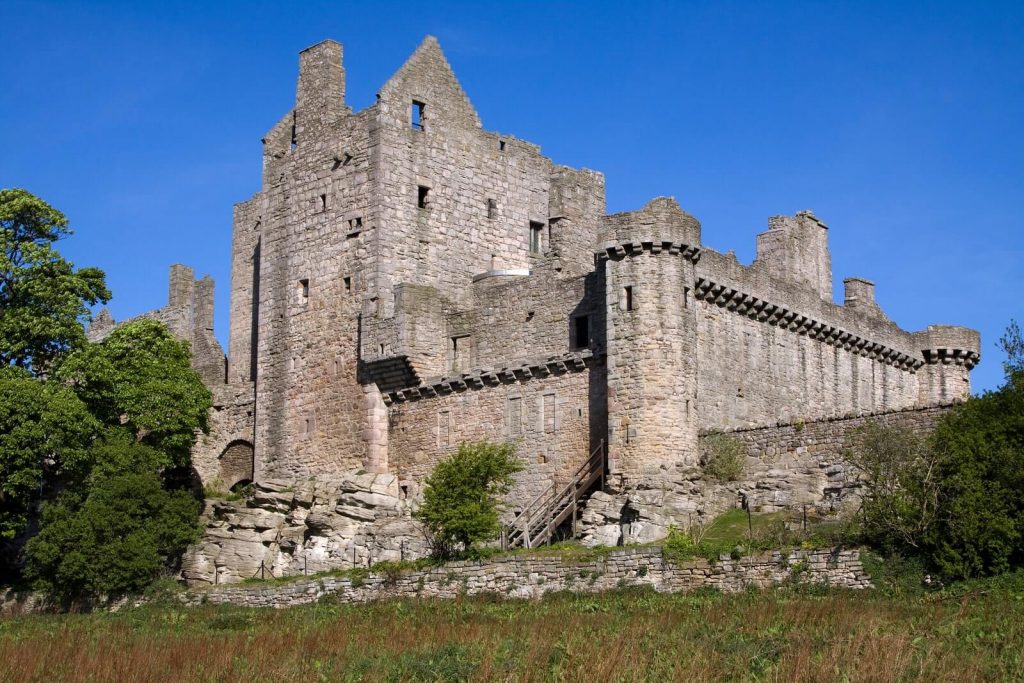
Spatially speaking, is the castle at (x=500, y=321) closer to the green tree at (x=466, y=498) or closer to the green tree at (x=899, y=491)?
the green tree at (x=466, y=498)

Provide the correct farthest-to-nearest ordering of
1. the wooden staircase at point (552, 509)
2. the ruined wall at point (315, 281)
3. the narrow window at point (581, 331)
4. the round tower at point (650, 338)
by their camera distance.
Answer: the ruined wall at point (315, 281) → the narrow window at point (581, 331) → the wooden staircase at point (552, 509) → the round tower at point (650, 338)

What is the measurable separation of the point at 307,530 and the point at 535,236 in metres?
13.8

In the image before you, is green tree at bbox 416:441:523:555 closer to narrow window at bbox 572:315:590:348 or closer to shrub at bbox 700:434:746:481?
narrow window at bbox 572:315:590:348

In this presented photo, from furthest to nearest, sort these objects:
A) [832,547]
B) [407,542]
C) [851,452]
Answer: [407,542], [851,452], [832,547]

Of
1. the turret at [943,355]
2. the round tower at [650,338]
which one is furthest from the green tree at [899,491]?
the turret at [943,355]

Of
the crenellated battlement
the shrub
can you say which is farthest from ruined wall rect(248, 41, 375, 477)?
the shrub

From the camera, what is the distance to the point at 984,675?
87.4 feet

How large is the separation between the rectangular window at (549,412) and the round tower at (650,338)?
3096mm

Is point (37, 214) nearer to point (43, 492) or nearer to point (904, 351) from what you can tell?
point (43, 492)

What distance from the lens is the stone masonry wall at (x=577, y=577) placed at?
37.0 meters

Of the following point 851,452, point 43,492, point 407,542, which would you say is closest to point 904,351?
point 851,452

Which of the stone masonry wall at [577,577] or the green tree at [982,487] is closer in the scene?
the green tree at [982,487]

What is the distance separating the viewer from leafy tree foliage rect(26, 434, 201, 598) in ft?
154

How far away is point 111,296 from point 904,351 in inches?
994
